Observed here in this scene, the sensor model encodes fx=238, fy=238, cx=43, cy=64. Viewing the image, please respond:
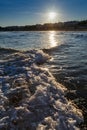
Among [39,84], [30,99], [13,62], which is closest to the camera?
[30,99]

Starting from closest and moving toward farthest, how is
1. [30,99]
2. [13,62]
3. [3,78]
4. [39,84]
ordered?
[30,99]
[39,84]
[3,78]
[13,62]

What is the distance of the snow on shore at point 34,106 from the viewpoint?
21.2ft

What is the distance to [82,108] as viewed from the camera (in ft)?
25.7

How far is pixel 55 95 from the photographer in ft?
28.1

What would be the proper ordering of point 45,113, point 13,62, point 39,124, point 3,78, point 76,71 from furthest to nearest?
point 13,62 → point 76,71 → point 3,78 → point 45,113 → point 39,124

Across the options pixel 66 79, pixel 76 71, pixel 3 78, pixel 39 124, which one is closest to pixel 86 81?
pixel 66 79

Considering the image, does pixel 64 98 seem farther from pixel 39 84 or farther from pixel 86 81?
pixel 86 81

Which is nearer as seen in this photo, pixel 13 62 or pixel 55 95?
pixel 55 95

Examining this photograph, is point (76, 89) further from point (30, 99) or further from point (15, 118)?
point (15, 118)

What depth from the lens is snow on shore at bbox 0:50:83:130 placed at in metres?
6.45

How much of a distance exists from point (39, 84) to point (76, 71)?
13.4ft

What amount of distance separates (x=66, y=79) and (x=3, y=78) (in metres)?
2.98

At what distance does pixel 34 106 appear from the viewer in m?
7.34

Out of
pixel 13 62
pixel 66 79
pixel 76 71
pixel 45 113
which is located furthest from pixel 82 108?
pixel 13 62
